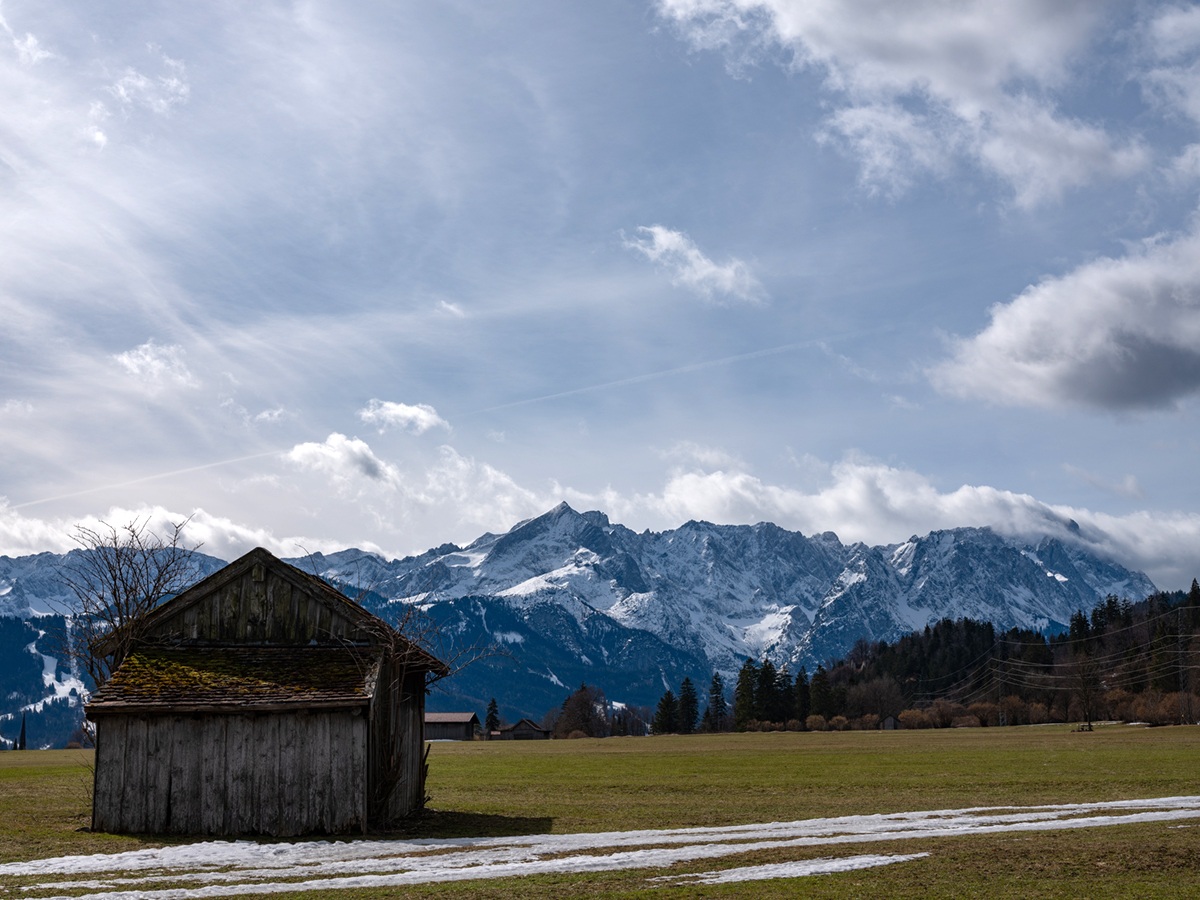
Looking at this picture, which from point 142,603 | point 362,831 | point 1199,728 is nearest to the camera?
point 362,831

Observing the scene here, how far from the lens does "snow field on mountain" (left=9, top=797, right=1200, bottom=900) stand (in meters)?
16.3

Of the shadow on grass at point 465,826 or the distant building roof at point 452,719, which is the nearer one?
the shadow on grass at point 465,826

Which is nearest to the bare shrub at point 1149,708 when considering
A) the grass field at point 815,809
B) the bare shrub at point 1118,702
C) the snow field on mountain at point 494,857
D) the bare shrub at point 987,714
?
the bare shrub at point 1118,702

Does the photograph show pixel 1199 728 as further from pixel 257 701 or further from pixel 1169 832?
pixel 257 701

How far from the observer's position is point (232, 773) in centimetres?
Answer: 2402

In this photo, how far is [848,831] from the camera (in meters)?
23.2

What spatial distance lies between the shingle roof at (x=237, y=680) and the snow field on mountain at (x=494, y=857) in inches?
133

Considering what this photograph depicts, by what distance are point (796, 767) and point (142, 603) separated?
35.6 meters

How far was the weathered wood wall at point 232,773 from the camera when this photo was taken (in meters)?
23.9

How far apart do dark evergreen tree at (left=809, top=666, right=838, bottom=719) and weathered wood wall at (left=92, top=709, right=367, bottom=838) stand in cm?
16062

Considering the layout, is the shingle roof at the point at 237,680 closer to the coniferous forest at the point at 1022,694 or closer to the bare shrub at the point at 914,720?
the coniferous forest at the point at 1022,694

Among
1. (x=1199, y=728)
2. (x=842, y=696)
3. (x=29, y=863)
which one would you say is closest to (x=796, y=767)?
(x=29, y=863)

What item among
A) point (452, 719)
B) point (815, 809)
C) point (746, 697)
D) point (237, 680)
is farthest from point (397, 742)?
point (452, 719)

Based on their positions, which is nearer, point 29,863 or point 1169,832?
point 29,863
